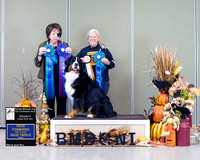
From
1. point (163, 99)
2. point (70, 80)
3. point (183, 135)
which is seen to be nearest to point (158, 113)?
point (163, 99)

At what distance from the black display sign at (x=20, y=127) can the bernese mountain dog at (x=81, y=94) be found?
1.48ft

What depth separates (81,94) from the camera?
10.6 feet

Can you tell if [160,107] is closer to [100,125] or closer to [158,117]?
[158,117]

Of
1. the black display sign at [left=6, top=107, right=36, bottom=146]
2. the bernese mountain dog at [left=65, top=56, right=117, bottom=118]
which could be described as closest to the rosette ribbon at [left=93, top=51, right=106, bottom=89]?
the bernese mountain dog at [left=65, top=56, right=117, bottom=118]

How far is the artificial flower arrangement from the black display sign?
146cm

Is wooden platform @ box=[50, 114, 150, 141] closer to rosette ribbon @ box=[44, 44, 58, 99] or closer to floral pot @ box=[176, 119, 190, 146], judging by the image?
floral pot @ box=[176, 119, 190, 146]

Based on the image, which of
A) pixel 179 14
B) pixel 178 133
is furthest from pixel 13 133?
pixel 179 14

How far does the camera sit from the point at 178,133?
3.08m

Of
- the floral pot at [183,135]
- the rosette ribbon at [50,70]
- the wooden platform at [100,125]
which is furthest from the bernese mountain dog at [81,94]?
the floral pot at [183,135]

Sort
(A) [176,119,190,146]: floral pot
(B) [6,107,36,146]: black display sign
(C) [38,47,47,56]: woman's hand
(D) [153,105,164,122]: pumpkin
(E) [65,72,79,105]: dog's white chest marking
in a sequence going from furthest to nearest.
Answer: (C) [38,47,47,56]: woman's hand, (D) [153,105,164,122]: pumpkin, (E) [65,72,79,105]: dog's white chest marking, (A) [176,119,190,146]: floral pot, (B) [6,107,36,146]: black display sign

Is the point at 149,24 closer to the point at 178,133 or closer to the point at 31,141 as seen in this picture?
the point at 178,133

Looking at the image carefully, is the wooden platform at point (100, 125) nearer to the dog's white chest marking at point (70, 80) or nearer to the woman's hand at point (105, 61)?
the dog's white chest marking at point (70, 80)

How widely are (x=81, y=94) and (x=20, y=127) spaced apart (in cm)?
78

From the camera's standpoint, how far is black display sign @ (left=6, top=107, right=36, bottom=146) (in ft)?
9.68
